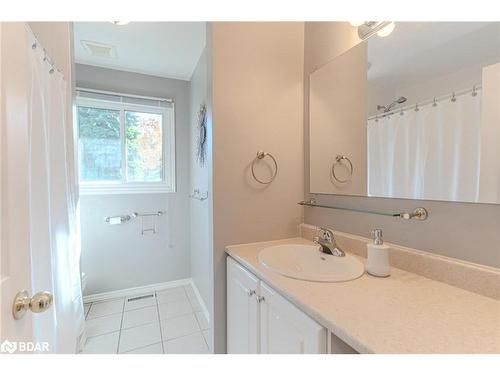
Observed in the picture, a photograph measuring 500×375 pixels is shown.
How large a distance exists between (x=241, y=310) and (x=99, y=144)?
7.46 ft

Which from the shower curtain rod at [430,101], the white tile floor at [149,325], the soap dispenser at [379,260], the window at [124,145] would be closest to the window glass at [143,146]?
the window at [124,145]

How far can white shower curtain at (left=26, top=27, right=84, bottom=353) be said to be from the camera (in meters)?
1.00

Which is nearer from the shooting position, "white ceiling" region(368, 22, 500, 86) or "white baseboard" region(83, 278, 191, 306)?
"white ceiling" region(368, 22, 500, 86)

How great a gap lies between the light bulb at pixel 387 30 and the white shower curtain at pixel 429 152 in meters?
0.40

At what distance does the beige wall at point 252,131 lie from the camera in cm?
133

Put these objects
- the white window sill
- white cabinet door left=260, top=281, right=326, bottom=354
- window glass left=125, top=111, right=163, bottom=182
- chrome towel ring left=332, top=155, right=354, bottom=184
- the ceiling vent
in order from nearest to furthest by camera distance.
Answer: white cabinet door left=260, top=281, right=326, bottom=354
chrome towel ring left=332, top=155, right=354, bottom=184
the ceiling vent
the white window sill
window glass left=125, top=111, right=163, bottom=182

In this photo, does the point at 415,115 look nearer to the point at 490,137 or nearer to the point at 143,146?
the point at 490,137

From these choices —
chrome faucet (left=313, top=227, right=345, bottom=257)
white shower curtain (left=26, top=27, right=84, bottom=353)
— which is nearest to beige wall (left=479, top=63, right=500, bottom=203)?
chrome faucet (left=313, top=227, right=345, bottom=257)

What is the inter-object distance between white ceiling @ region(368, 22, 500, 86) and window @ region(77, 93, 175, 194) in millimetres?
2225

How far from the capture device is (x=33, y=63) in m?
1.00

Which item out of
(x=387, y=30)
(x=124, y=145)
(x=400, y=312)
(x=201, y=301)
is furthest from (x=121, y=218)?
(x=387, y=30)

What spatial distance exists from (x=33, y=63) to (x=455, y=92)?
174cm

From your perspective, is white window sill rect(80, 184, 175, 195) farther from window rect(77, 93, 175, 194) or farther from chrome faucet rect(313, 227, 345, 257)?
chrome faucet rect(313, 227, 345, 257)
